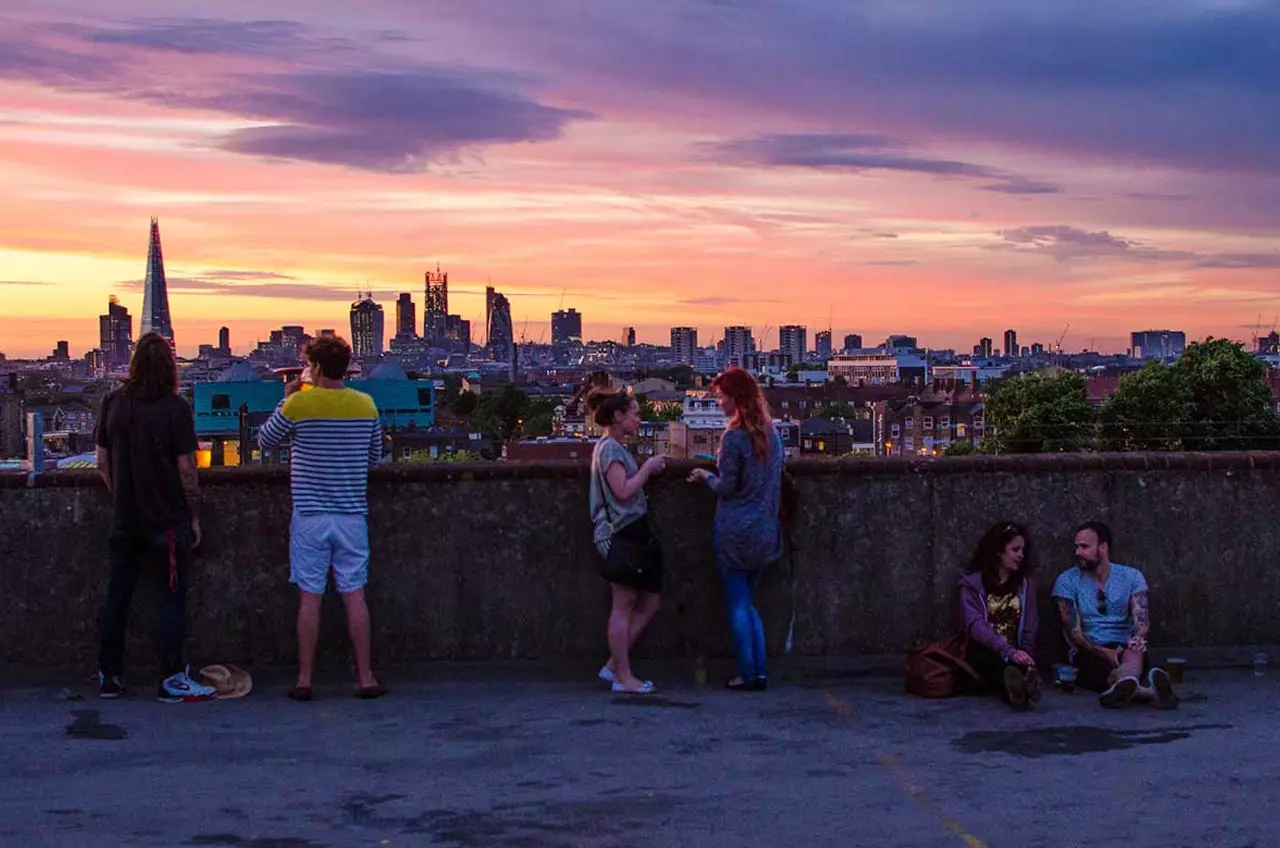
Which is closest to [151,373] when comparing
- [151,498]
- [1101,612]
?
[151,498]

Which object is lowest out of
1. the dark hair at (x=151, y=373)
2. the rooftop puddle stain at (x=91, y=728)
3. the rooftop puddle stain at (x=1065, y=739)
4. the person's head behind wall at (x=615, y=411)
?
the rooftop puddle stain at (x=1065, y=739)

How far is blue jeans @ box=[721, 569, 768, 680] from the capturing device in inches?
333

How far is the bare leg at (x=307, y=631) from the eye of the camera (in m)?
8.23

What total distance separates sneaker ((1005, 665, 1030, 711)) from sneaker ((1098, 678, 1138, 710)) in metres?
0.42

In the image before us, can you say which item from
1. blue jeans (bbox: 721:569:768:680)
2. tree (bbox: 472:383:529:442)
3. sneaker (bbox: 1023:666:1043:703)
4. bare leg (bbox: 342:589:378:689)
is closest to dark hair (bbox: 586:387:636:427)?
blue jeans (bbox: 721:569:768:680)

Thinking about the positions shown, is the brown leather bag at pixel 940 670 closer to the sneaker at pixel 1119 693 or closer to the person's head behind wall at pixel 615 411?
Answer: the sneaker at pixel 1119 693

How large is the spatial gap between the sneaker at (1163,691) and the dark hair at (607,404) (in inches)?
119

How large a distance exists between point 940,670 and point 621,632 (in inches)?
66.0

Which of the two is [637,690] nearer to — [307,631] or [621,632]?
[621,632]

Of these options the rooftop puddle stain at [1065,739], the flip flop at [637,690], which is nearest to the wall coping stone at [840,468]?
the flip flop at [637,690]

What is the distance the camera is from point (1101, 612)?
28.2 feet

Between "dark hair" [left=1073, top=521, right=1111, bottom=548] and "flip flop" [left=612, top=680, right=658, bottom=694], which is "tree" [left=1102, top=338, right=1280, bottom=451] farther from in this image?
"flip flop" [left=612, top=680, right=658, bottom=694]

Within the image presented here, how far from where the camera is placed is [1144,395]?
236 ft

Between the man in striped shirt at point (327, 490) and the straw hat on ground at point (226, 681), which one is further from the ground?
the man in striped shirt at point (327, 490)
